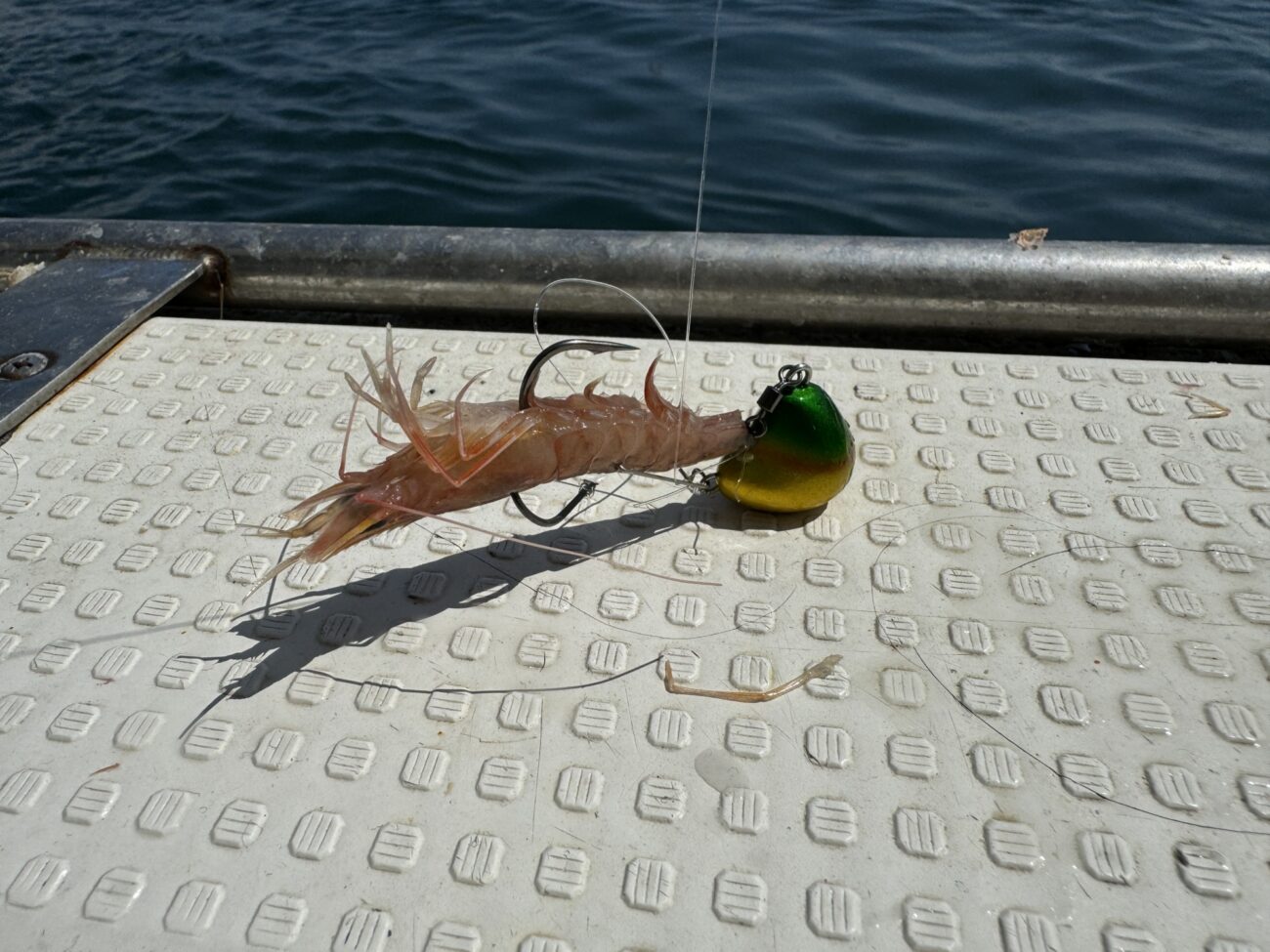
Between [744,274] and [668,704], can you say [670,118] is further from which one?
[668,704]

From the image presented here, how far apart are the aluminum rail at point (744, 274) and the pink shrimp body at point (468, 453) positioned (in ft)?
3.30

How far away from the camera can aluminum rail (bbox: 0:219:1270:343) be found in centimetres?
257

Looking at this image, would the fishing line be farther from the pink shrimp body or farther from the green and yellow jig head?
the pink shrimp body

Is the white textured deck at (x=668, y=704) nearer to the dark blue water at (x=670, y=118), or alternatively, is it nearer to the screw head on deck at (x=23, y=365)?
the screw head on deck at (x=23, y=365)

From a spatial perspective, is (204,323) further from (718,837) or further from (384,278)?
(718,837)

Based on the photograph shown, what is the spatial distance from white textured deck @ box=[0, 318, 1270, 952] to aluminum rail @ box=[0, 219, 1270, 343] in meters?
0.39

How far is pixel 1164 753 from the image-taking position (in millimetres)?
1526

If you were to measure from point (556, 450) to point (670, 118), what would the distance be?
12.6 ft

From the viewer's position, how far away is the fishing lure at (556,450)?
5.11 ft

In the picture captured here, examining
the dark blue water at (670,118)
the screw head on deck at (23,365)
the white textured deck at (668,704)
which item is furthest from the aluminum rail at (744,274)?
the dark blue water at (670,118)

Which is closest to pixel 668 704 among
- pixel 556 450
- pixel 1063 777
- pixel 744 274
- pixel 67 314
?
pixel 556 450

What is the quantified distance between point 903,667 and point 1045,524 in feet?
1.74

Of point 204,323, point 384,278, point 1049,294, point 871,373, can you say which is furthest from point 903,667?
point 204,323

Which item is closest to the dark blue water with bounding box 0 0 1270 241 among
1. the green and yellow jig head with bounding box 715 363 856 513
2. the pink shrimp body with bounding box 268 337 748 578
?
the green and yellow jig head with bounding box 715 363 856 513
